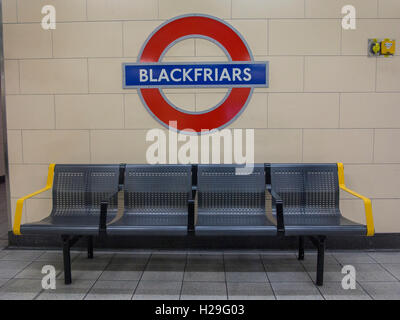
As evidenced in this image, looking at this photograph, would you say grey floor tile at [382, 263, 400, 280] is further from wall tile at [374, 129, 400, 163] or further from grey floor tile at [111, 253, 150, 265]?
grey floor tile at [111, 253, 150, 265]

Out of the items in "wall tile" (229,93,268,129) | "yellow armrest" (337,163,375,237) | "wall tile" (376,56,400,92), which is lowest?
"yellow armrest" (337,163,375,237)

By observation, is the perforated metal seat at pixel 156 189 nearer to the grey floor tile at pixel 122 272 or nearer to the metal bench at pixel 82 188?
the metal bench at pixel 82 188

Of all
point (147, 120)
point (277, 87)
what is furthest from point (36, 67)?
point (277, 87)

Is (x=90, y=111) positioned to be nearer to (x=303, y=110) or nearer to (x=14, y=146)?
(x=14, y=146)

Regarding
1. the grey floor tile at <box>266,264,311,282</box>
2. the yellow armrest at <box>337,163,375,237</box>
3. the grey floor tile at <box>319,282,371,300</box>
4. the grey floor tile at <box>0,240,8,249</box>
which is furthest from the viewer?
the grey floor tile at <box>0,240,8,249</box>

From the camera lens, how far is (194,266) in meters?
2.67

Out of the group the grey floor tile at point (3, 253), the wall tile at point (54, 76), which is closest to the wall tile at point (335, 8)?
the wall tile at point (54, 76)

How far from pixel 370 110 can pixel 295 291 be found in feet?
5.36

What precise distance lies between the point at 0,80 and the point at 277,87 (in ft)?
7.91

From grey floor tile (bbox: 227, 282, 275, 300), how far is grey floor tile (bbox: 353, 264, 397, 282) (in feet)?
2.32

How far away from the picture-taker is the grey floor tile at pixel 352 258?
8.98 feet

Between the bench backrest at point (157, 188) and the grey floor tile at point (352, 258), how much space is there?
53.3 inches

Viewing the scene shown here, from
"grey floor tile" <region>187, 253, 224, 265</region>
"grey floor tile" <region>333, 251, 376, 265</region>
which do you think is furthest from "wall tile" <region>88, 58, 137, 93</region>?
"grey floor tile" <region>333, 251, 376, 265</region>

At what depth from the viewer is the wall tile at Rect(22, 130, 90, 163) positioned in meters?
2.94
